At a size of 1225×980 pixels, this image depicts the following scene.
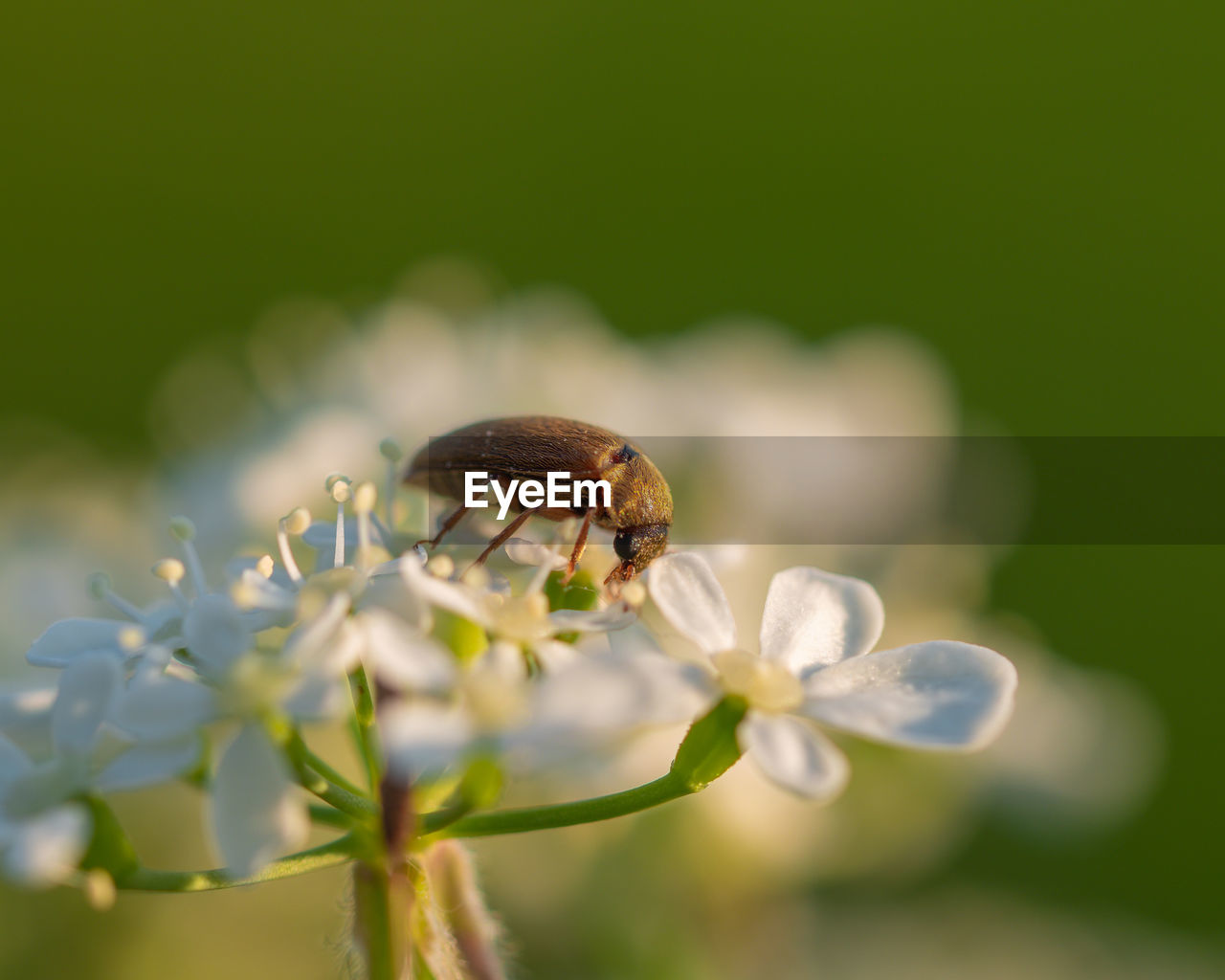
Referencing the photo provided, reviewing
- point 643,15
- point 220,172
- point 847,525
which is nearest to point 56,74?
point 220,172

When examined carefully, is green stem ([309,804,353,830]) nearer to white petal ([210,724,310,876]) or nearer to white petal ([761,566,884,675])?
white petal ([210,724,310,876])

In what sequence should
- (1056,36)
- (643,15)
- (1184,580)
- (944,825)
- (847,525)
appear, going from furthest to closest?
(643,15) → (1056,36) → (1184,580) → (847,525) → (944,825)

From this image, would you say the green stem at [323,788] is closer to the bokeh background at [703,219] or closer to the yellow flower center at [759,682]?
the yellow flower center at [759,682]

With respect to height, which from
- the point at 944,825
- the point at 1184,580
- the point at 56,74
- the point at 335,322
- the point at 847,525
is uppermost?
the point at 56,74

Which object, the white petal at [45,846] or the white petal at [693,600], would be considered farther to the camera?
the white petal at [693,600]

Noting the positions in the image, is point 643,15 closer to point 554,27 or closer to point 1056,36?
point 554,27

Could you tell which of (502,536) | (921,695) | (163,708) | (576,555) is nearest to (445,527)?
(502,536)

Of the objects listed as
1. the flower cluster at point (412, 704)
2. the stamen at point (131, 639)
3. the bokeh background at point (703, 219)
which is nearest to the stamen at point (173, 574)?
the flower cluster at point (412, 704)
